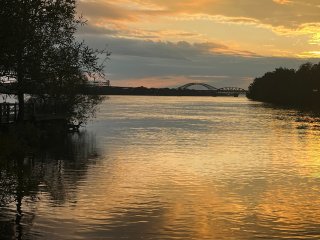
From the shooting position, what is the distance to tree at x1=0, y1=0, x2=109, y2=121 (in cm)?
2714

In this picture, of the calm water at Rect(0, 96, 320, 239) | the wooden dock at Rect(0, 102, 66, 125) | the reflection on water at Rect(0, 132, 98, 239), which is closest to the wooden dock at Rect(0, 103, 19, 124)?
the wooden dock at Rect(0, 102, 66, 125)

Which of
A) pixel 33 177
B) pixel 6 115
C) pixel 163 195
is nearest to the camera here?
pixel 163 195

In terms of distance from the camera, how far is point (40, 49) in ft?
115

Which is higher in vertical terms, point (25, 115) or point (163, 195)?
point (25, 115)

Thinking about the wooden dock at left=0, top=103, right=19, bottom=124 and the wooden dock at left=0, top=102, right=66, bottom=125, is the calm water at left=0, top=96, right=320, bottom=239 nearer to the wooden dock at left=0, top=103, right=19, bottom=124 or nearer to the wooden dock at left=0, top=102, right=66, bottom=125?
the wooden dock at left=0, top=103, right=19, bottom=124


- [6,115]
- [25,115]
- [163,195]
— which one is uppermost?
[6,115]

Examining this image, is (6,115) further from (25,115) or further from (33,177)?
(33,177)

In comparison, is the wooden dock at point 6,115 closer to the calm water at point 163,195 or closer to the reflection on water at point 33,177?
the reflection on water at point 33,177

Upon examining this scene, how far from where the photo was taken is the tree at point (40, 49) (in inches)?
1069

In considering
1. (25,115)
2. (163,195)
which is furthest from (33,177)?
(25,115)

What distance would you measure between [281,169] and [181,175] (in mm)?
8965

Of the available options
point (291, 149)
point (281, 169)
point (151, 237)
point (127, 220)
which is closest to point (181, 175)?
point (281, 169)

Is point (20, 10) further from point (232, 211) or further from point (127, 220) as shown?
point (232, 211)

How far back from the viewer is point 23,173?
106ft
